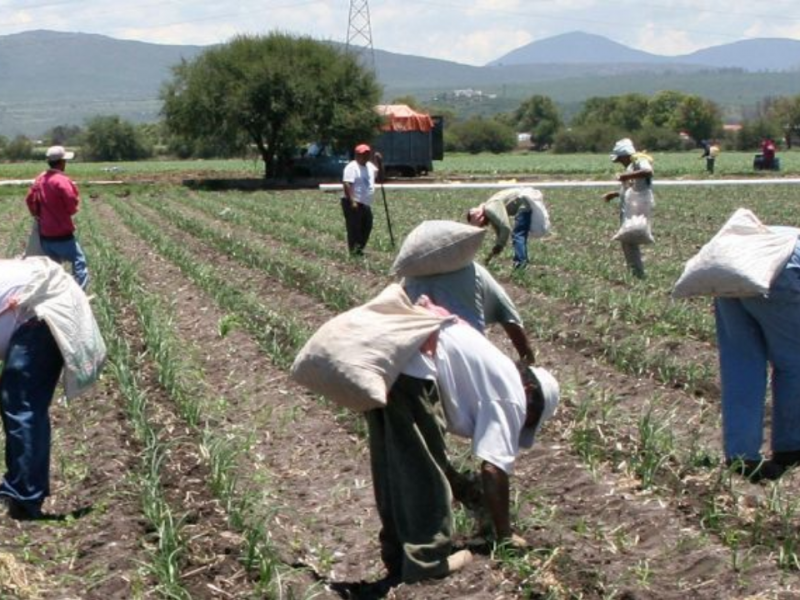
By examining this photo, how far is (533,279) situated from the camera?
14.5m

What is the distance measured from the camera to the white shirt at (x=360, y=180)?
17.0 metres

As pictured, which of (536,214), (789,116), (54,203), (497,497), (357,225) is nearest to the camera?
(497,497)

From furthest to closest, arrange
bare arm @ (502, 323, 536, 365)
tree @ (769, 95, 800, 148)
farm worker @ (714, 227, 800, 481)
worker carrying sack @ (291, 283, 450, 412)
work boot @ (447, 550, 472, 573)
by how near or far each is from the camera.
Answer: tree @ (769, 95, 800, 148)
farm worker @ (714, 227, 800, 481)
bare arm @ (502, 323, 536, 365)
work boot @ (447, 550, 472, 573)
worker carrying sack @ (291, 283, 450, 412)

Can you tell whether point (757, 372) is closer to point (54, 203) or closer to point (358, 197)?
point (54, 203)

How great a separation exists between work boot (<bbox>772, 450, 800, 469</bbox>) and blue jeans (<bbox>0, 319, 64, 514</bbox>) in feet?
11.6

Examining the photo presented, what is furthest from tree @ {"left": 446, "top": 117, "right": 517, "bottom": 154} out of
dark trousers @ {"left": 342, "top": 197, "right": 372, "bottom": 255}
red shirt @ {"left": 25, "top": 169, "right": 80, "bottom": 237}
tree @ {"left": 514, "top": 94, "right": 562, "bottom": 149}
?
red shirt @ {"left": 25, "top": 169, "right": 80, "bottom": 237}

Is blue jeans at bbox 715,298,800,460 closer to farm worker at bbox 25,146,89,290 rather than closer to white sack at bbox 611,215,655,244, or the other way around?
white sack at bbox 611,215,655,244

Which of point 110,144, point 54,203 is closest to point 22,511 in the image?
point 54,203

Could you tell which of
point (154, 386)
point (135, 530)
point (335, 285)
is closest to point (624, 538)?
point (135, 530)

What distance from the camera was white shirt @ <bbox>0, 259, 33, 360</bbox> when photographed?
6.66m

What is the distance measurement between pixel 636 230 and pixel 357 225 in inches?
170

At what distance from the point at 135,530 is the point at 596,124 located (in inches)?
3514

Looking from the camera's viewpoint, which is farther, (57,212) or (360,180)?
(360,180)

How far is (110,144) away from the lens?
84000 mm
